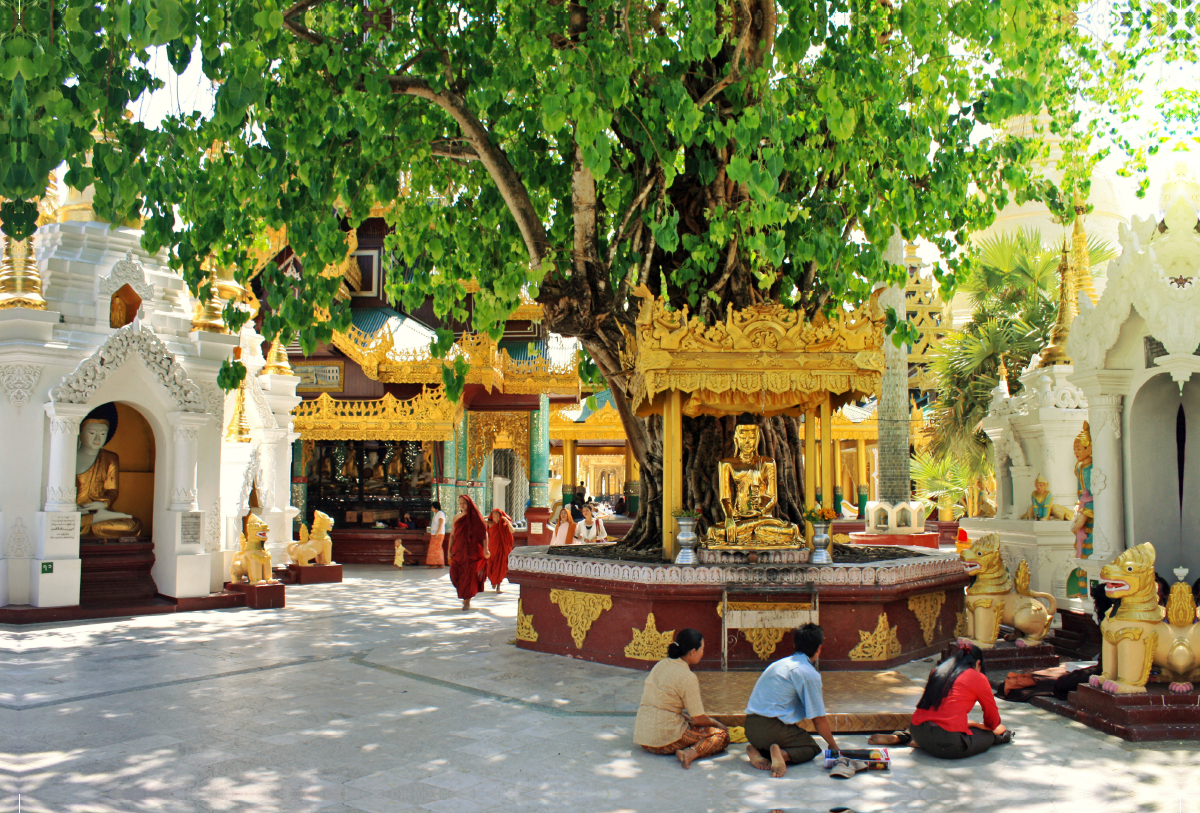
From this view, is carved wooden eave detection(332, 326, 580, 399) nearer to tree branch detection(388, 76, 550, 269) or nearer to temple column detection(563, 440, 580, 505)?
tree branch detection(388, 76, 550, 269)

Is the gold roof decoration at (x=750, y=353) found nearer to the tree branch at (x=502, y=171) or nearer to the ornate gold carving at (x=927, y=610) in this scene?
the tree branch at (x=502, y=171)

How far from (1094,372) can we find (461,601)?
336 inches

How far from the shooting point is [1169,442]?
858 centimetres

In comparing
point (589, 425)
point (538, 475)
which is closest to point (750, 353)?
point (538, 475)

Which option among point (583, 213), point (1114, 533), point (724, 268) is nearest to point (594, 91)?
point (583, 213)

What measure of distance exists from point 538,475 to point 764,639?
14.7 m

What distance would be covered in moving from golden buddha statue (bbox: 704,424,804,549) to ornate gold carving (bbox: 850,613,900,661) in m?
1.05

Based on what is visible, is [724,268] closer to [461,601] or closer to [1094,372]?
[1094,372]

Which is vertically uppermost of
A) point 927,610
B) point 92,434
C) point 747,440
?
point 92,434

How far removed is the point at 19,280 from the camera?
11.4m

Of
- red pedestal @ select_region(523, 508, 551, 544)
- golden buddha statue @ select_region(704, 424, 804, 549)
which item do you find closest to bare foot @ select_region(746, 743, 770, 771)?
golden buddha statue @ select_region(704, 424, 804, 549)

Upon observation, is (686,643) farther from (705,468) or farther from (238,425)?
(238,425)

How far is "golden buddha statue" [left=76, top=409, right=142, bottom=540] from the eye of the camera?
1209cm

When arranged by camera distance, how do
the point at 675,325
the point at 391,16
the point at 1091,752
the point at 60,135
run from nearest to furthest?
the point at 60,135 → the point at 1091,752 → the point at 675,325 → the point at 391,16
